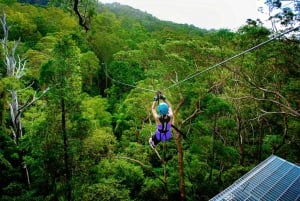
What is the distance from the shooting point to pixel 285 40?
1020cm

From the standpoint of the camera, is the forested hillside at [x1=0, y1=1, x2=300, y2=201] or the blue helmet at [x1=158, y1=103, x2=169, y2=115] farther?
the forested hillside at [x1=0, y1=1, x2=300, y2=201]

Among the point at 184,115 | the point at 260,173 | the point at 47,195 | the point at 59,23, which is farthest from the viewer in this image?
the point at 59,23

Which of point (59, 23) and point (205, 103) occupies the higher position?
point (59, 23)

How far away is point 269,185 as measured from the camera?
649 centimetres

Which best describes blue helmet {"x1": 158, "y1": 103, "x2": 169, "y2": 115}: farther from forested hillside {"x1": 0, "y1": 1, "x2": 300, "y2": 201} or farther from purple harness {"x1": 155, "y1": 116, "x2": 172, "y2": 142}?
forested hillside {"x1": 0, "y1": 1, "x2": 300, "y2": 201}

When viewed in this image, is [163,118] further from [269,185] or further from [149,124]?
[149,124]

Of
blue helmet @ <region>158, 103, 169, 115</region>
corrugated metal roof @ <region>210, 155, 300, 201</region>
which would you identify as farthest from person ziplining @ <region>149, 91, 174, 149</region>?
corrugated metal roof @ <region>210, 155, 300, 201</region>

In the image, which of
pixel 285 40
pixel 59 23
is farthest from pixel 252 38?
pixel 59 23

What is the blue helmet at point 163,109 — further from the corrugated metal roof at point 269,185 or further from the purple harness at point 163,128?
the corrugated metal roof at point 269,185

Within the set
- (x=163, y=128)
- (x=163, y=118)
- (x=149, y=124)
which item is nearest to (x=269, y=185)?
(x=163, y=128)

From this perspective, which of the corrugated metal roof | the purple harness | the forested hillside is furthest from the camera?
the forested hillside

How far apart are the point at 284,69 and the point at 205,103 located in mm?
3565

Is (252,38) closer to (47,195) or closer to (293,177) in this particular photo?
(293,177)

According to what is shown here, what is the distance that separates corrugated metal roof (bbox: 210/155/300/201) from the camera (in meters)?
6.10
